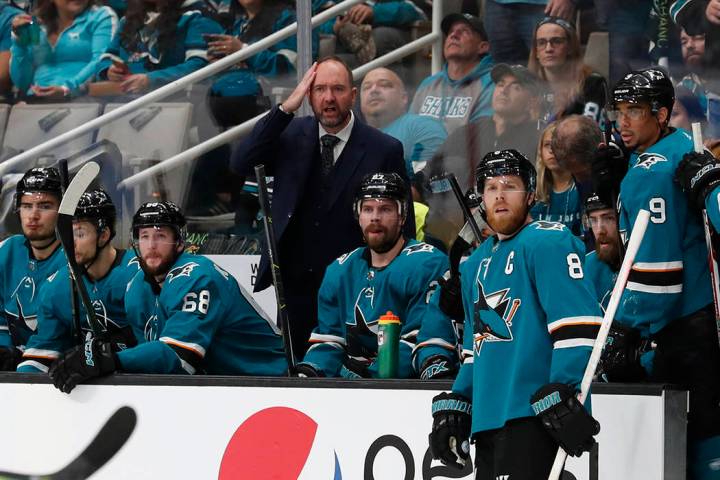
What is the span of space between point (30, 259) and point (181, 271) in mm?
990

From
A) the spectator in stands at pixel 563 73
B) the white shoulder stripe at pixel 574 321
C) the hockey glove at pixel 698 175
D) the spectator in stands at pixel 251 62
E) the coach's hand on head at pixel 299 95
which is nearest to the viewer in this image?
the white shoulder stripe at pixel 574 321

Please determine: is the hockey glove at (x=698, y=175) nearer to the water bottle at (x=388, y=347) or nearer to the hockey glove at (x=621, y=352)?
the hockey glove at (x=621, y=352)

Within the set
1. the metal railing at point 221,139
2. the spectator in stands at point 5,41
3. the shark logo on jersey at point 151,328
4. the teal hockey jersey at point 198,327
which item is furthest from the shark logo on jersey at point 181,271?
the spectator in stands at point 5,41

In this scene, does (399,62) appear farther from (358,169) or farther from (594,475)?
(594,475)

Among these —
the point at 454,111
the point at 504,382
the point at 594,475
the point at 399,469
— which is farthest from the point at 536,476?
the point at 454,111

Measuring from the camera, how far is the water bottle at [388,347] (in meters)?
4.14

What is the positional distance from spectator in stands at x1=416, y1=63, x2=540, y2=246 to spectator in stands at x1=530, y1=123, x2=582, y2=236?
117 mm

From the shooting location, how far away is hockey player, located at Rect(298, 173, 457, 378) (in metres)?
4.52

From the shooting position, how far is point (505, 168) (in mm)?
3332

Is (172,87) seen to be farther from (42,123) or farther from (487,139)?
(487,139)

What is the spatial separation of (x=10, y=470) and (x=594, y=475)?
1.91 metres

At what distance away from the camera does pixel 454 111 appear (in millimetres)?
5648

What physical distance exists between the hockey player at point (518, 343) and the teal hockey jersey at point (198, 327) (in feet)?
4.43

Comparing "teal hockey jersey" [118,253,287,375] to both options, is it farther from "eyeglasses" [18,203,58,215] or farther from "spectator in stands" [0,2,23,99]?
"spectator in stands" [0,2,23,99]
